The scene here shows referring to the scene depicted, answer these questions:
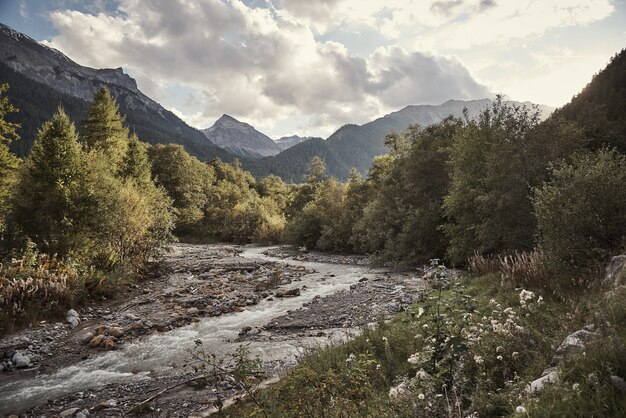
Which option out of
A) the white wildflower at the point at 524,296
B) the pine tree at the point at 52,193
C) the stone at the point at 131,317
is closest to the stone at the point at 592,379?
the white wildflower at the point at 524,296

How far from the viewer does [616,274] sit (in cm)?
672

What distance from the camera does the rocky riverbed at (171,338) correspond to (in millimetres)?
7809

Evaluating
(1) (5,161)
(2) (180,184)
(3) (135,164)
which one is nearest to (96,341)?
(1) (5,161)

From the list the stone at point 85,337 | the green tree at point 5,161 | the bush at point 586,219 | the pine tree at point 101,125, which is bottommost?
the stone at point 85,337

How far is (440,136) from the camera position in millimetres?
29672

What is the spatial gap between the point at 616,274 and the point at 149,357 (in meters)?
11.5

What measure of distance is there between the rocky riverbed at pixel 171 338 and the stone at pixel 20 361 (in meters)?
0.03

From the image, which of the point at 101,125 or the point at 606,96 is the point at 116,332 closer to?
the point at 101,125

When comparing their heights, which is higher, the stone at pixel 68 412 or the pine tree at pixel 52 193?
the pine tree at pixel 52 193

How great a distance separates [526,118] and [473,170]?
3758 mm

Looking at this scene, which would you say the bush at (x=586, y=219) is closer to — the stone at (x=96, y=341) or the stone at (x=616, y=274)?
the stone at (x=616, y=274)

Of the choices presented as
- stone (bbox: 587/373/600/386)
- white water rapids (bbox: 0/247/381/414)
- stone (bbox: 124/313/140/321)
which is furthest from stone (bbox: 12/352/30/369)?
stone (bbox: 587/373/600/386)

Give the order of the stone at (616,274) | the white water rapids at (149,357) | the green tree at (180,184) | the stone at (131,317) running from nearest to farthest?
the stone at (616,274) → the white water rapids at (149,357) → the stone at (131,317) → the green tree at (180,184)

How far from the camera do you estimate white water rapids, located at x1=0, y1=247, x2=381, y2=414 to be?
8484mm
